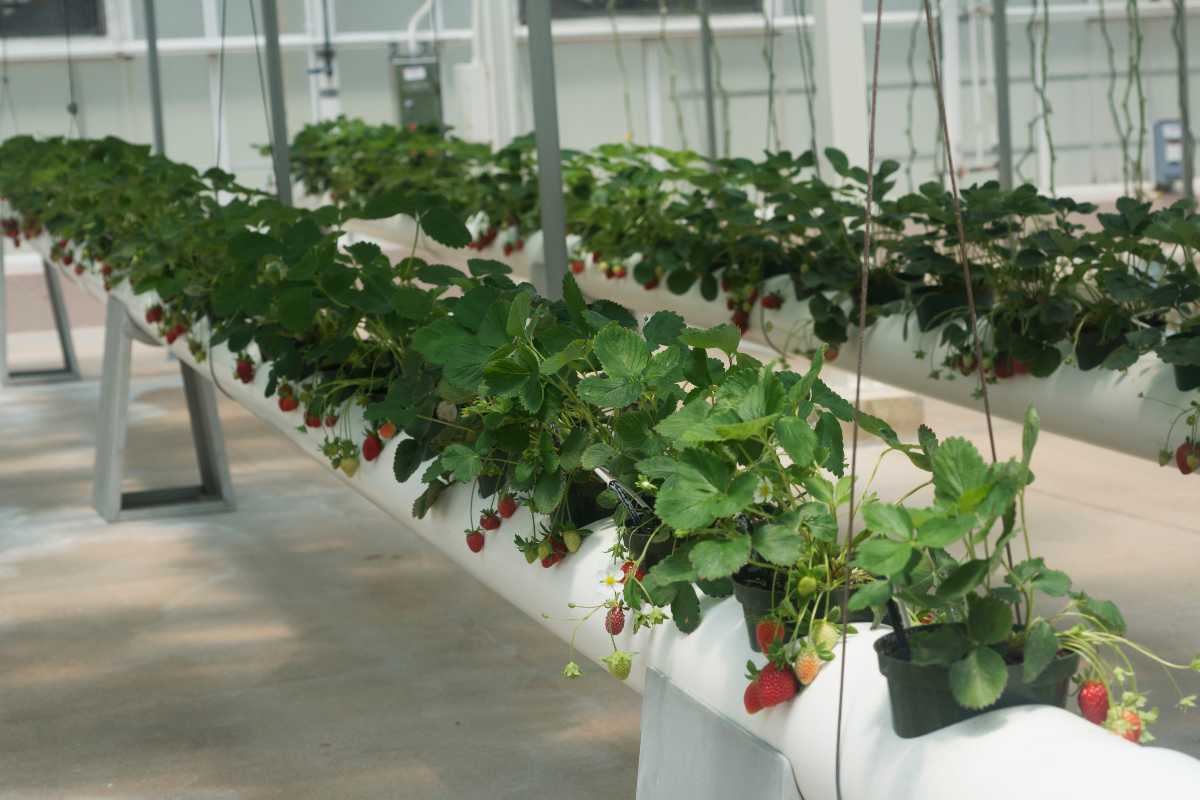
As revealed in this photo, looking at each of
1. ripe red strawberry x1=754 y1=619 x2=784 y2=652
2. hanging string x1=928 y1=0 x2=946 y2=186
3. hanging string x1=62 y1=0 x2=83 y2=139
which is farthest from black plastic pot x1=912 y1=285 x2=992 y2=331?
hanging string x1=62 y1=0 x2=83 y2=139

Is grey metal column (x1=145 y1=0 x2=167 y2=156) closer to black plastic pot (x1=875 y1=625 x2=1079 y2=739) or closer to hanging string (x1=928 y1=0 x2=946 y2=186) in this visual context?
hanging string (x1=928 y1=0 x2=946 y2=186)

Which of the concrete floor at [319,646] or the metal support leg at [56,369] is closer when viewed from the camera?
the concrete floor at [319,646]

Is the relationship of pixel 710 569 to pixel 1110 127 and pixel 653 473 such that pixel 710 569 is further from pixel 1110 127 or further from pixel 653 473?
pixel 1110 127

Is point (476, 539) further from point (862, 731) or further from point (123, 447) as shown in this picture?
point (123, 447)

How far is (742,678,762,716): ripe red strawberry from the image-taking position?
136 centimetres

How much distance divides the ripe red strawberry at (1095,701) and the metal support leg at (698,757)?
27 centimetres

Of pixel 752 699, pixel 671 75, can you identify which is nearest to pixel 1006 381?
pixel 752 699

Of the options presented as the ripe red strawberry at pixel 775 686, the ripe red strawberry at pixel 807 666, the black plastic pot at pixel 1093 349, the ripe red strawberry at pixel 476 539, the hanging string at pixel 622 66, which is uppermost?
the hanging string at pixel 622 66

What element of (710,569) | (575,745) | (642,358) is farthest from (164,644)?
(710,569)

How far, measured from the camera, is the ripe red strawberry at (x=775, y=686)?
1.34m

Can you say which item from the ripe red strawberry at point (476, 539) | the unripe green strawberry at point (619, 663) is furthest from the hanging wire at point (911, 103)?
the unripe green strawberry at point (619, 663)

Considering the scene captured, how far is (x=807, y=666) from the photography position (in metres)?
1.33

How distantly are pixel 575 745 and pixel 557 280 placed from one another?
93cm

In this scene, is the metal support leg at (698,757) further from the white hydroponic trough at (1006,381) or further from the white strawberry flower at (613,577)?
the white hydroponic trough at (1006,381)
